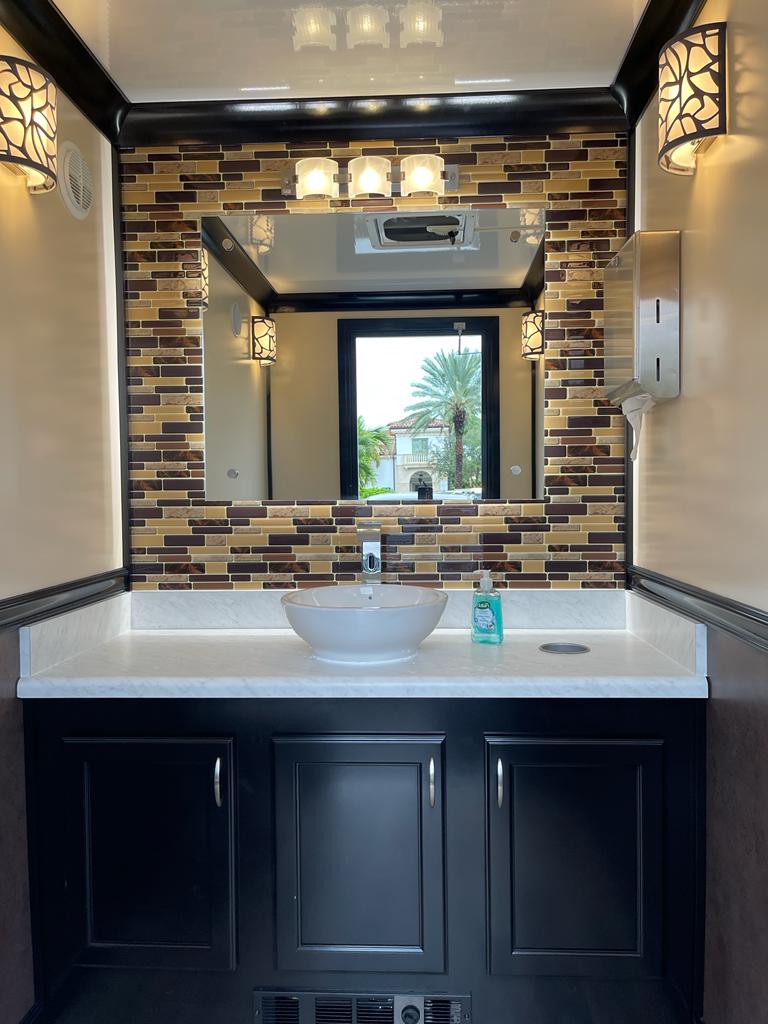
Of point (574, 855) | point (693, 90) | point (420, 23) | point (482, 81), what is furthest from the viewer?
point (482, 81)

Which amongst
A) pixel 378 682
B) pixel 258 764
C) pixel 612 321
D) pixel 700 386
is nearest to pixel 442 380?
pixel 612 321

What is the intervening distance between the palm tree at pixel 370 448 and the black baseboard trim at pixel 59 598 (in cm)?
83

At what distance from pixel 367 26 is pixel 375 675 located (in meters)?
1.66

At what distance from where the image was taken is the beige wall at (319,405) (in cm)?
244

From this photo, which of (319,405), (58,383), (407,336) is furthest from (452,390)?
(58,383)

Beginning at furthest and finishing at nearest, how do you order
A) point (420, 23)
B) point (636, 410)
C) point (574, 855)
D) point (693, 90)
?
point (636, 410)
point (420, 23)
point (574, 855)
point (693, 90)

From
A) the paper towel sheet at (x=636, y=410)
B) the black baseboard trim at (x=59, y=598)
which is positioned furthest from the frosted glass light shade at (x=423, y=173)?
the black baseboard trim at (x=59, y=598)

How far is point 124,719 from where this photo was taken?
197cm

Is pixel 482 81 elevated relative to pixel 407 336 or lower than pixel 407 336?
elevated

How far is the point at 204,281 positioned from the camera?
249 centimetres

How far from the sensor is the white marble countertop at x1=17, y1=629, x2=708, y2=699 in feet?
6.15

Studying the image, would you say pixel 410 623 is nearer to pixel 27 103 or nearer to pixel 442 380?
pixel 442 380

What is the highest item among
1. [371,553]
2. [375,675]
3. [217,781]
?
[371,553]

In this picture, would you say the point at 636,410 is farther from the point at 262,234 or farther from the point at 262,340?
the point at 262,234
